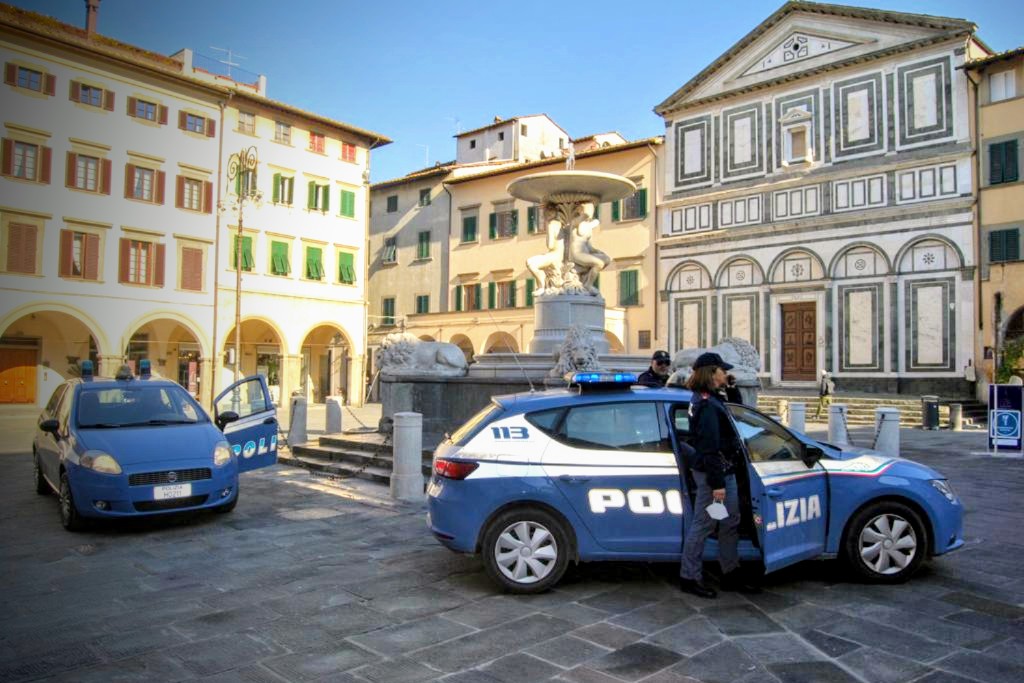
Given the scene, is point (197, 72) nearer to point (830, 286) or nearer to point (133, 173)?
point (133, 173)

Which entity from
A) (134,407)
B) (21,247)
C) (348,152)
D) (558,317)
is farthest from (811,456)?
(348,152)

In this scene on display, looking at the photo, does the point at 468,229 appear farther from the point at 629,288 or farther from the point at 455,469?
the point at 455,469

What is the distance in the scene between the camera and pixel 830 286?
95.6ft

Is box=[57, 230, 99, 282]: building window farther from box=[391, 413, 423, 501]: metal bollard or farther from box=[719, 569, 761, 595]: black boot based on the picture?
box=[719, 569, 761, 595]: black boot

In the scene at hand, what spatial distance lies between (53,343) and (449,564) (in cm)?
3065

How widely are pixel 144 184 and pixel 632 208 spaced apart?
20.6m

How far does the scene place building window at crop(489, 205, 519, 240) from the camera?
39.2 m

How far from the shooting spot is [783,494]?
549 centimetres

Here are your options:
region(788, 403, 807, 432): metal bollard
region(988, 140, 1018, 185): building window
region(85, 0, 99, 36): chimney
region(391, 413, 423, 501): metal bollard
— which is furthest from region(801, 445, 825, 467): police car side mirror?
region(85, 0, 99, 36): chimney

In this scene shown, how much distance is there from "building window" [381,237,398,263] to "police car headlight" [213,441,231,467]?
3694cm

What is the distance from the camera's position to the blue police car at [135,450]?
24.9 ft

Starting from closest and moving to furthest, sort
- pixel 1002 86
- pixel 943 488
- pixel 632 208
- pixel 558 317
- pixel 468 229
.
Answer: pixel 943 488
pixel 558 317
pixel 1002 86
pixel 632 208
pixel 468 229

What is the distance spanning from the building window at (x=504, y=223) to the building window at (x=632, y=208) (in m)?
5.07

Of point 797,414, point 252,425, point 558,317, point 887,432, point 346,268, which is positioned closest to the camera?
point 252,425
